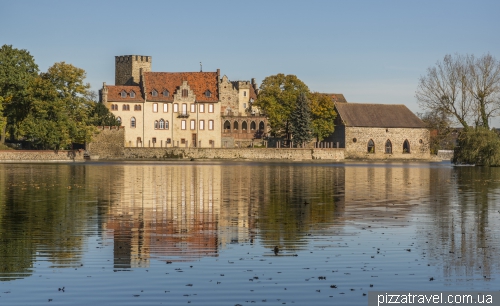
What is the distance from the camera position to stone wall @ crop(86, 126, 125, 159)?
95.4 meters

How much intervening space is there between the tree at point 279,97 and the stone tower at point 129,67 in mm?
22740

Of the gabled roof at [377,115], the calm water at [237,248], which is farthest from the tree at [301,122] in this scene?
the calm water at [237,248]

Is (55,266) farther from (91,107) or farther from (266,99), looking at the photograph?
(266,99)

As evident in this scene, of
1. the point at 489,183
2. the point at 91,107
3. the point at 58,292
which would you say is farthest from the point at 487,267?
the point at 91,107

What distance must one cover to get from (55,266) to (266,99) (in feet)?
→ 299

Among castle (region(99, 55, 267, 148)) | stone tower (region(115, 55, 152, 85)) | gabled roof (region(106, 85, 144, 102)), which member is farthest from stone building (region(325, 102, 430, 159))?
stone tower (region(115, 55, 152, 85))

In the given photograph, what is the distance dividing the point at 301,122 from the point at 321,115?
6796mm

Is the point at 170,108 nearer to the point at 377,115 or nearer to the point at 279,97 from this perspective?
the point at 279,97

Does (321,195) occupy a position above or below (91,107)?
below

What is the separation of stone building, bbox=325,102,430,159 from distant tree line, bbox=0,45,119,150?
37.6 meters

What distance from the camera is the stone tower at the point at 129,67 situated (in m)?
121

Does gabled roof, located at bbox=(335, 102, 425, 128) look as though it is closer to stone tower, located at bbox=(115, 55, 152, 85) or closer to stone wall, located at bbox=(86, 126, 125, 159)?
stone tower, located at bbox=(115, 55, 152, 85)

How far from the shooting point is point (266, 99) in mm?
105500

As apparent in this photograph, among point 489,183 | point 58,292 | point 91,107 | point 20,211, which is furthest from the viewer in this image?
point 91,107
